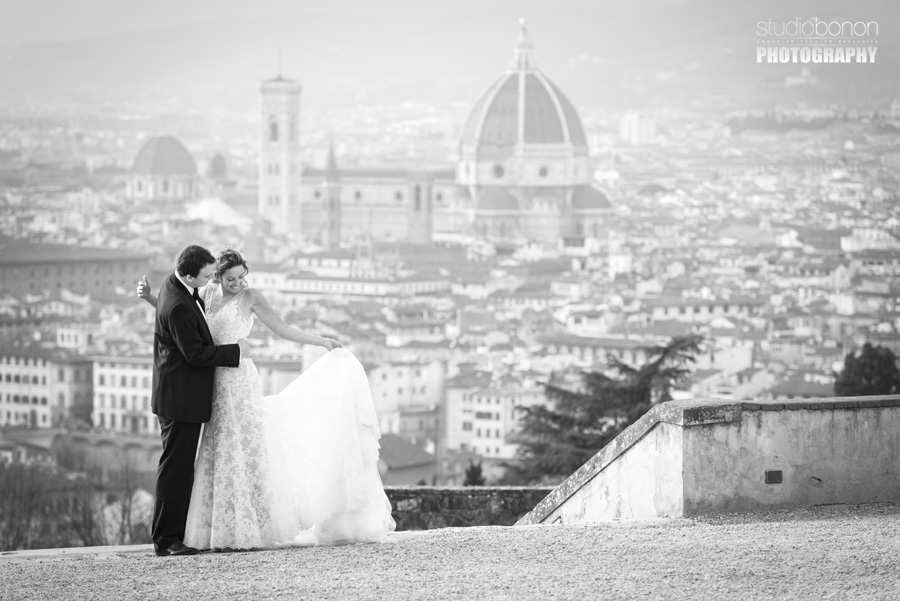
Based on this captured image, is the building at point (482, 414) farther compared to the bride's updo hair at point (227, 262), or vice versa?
the building at point (482, 414)

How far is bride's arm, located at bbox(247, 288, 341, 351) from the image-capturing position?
5.98 metres

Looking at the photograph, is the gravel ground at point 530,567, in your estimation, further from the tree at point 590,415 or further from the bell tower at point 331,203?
the bell tower at point 331,203

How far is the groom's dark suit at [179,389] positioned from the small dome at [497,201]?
84352mm

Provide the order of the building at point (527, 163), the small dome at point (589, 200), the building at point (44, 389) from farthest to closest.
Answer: the small dome at point (589, 200) → the building at point (527, 163) → the building at point (44, 389)

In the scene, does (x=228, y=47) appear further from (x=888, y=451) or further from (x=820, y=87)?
(x=888, y=451)

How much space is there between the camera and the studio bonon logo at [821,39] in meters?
47.4

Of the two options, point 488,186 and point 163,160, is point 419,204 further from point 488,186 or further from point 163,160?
point 163,160

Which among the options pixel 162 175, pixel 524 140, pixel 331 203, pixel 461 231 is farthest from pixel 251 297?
pixel 162 175

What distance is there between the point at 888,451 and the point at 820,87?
226 ft

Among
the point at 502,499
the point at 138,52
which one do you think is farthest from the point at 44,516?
the point at 138,52

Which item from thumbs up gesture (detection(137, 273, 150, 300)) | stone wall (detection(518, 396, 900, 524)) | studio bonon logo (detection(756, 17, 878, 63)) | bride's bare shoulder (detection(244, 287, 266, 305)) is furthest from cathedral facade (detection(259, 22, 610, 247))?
bride's bare shoulder (detection(244, 287, 266, 305))

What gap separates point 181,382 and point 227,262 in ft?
1.19

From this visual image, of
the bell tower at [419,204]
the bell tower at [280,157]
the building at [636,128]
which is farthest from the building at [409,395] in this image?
the building at [636,128]

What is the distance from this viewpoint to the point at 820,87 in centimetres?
7412
